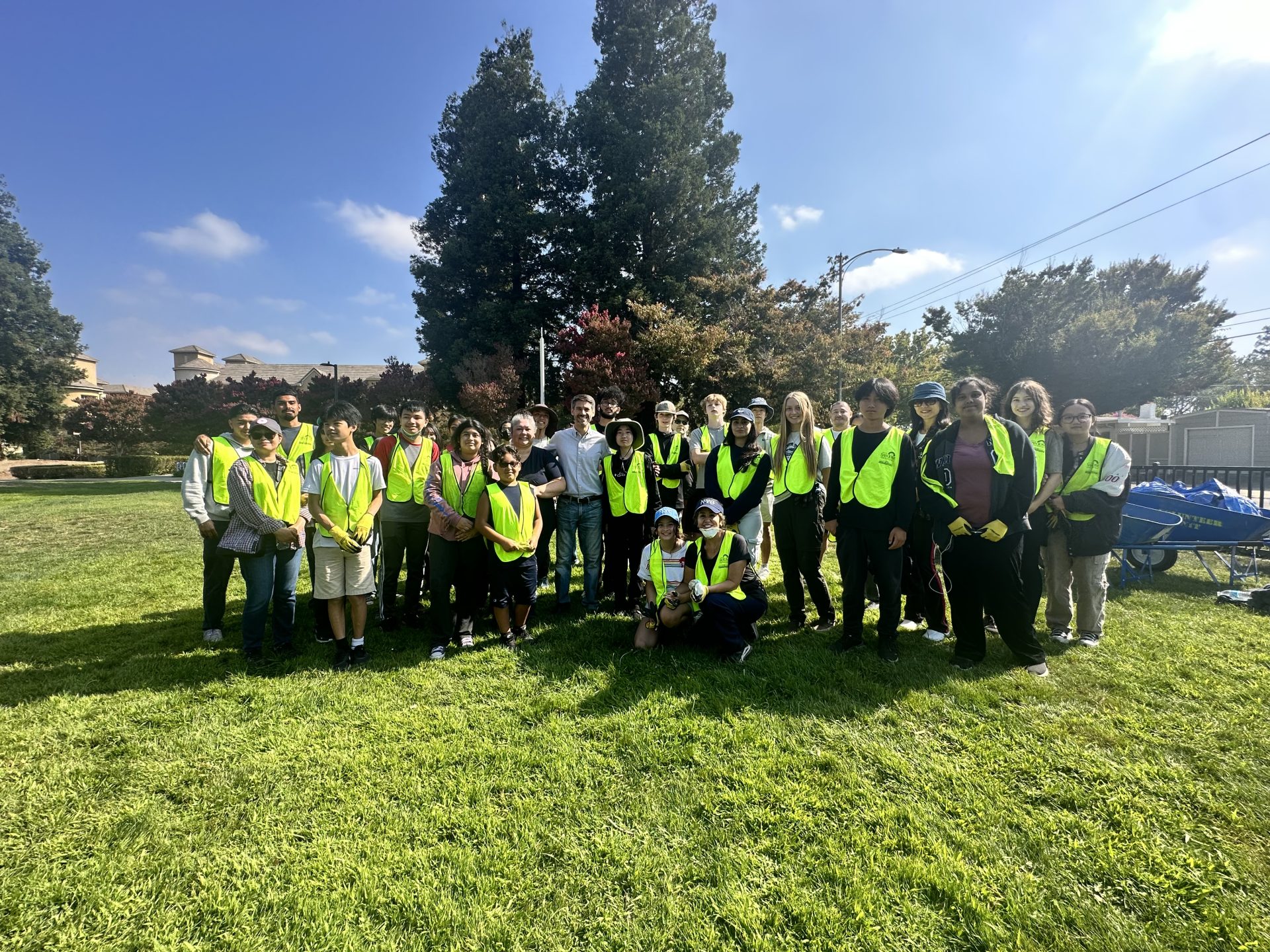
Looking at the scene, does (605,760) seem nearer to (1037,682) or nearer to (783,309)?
(1037,682)

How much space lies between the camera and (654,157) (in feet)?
66.6

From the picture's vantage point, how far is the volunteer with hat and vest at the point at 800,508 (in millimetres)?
4621

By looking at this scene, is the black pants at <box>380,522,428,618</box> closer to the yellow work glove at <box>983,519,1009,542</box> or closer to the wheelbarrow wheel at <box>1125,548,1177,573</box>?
the yellow work glove at <box>983,519,1009,542</box>

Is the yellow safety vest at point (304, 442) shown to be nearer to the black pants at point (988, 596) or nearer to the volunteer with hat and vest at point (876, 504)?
the volunteer with hat and vest at point (876, 504)

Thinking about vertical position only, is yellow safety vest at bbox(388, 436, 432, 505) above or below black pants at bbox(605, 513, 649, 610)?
above

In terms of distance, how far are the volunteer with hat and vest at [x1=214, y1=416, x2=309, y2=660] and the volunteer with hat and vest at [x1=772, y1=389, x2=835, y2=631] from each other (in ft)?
13.0

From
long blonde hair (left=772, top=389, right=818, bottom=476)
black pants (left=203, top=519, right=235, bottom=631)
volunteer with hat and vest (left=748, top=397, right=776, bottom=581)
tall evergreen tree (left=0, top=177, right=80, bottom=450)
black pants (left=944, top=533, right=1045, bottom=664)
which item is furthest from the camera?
tall evergreen tree (left=0, top=177, right=80, bottom=450)

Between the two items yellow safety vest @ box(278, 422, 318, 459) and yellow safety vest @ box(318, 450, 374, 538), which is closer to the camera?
yellow safety vest @ box(318, 450, 374, 538)

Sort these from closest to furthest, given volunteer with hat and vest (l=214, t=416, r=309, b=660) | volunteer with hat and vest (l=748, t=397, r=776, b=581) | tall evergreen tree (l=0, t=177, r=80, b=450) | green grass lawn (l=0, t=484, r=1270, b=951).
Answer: green grass lawn (l=0, t=484, r=1270, b=951), volunteer with hat and vest (l=214, t=416, r=309, b=660), volunteer with hat and vest (l=748, t=397, r=776, b=581), tall evergreen tree (l=0, t=177, r=80, b=450)

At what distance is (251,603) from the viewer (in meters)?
4.17

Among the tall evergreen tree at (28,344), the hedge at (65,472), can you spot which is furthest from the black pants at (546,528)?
the tall evergreen tree at (28,344)

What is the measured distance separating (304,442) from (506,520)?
225cm

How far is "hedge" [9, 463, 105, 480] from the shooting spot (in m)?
24.9

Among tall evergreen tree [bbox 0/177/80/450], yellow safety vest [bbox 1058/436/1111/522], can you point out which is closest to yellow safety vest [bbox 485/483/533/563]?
yellow safety vest [bbox 1058/436/1111/522]
